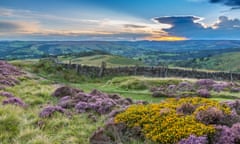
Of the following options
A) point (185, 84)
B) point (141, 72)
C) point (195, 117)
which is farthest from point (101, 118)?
point (141, 72)

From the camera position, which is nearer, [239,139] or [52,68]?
[239,139]

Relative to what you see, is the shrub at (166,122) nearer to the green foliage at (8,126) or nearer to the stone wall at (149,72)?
the green foliage at (8,126)

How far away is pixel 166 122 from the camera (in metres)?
10.5

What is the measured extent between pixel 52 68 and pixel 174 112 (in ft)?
123

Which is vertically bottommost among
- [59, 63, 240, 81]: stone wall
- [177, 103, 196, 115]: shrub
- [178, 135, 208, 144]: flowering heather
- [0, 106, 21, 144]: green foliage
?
[59, 63, 240, 81]: stone wall

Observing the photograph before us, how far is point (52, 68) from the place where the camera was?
46.8 meters

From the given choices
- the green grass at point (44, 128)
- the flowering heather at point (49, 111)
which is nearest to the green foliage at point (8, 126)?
the green grass at point (44, 128)

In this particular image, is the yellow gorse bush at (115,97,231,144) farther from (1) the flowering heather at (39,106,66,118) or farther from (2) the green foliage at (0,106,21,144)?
(1) the flowering heather at (39,106,66,118)

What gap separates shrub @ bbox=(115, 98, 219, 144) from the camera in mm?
9562

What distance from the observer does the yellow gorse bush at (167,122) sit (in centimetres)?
958

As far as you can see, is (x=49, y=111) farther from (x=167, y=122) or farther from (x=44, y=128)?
(x=167, y=122)

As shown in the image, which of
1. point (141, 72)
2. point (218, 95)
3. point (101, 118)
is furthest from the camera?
point (141, 72)

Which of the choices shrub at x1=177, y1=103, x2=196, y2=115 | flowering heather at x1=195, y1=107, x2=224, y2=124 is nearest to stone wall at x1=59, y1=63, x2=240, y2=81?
shrub at x1=177, y1=103, x2=196, y2=115

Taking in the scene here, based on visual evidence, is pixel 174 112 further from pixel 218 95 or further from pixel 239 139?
pixel 218 95
